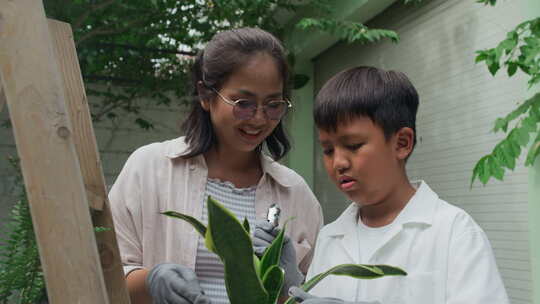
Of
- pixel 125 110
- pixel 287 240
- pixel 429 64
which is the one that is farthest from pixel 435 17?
pixel 287 240

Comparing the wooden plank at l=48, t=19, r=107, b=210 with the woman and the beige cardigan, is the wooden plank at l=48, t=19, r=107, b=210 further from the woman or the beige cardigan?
the beige cardigan

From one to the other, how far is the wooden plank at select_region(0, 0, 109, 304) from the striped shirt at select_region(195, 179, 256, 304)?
786mm

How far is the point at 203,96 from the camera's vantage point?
5.16 feet

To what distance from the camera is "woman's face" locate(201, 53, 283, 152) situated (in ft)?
4.64

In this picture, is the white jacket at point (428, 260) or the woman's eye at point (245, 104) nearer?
the white jacket at point (428, 260)

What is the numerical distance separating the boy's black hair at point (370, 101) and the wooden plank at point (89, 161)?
510 millimetres

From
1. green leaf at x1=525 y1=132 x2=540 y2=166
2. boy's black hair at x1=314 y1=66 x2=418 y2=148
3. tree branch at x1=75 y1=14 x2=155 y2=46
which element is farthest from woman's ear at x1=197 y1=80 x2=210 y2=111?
tree branch at x1=75 y1=14 x2=155 y2=46

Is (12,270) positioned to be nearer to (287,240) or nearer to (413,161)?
(287,240)

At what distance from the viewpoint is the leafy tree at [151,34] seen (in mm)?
3959

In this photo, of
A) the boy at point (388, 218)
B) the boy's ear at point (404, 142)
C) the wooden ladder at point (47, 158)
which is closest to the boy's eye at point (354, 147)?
the boy at point (388, 218)

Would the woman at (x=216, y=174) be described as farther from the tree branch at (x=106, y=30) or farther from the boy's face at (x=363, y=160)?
the tree branch at (x=106, y=30)

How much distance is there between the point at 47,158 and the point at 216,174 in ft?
3.23

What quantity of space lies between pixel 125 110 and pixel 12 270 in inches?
175

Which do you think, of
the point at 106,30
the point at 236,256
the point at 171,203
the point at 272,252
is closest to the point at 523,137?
the point at 171,203
